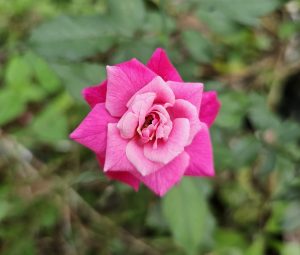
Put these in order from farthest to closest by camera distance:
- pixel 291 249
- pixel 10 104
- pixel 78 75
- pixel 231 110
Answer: pixel 291 249 < pixel 10 104 < pixel 231 110 < pixel 78 75

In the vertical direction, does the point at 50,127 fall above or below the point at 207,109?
below

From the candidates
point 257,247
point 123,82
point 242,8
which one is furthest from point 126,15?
point 257,247

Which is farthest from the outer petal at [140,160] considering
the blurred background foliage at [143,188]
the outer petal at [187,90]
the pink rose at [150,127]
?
the blurred background foliage at [143,188]

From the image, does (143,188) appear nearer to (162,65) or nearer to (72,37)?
(72,37)

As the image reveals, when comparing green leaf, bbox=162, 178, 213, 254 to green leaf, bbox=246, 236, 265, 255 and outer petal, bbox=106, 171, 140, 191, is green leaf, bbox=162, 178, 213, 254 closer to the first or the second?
outer petal, bbox=106, 171, 140, 191

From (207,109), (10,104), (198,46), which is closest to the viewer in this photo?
(207,109)

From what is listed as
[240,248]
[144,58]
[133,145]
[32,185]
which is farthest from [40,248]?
[133,145]

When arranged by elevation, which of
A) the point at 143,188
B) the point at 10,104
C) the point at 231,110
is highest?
the point at 231,110
